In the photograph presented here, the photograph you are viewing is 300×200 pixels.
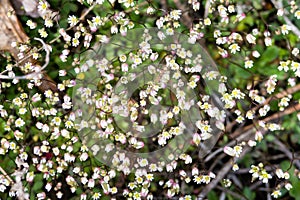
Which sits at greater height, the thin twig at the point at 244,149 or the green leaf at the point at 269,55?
the green leaf at the point at 269,55

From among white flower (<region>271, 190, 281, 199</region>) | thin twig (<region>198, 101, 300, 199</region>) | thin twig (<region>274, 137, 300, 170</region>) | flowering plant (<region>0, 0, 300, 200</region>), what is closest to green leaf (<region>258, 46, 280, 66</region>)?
flowering plant (<region>0, 0, 300, 200</region>)

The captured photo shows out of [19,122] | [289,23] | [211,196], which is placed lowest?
[211,196]

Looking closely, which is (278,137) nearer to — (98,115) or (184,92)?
(184,92)

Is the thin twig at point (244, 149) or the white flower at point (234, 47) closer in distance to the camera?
the white flower at point (234, 47)

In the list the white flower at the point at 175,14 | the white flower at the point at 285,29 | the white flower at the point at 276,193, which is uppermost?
the white flower at the point at 175,14

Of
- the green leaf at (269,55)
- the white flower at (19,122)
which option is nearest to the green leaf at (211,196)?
the green leaf at (269,55)

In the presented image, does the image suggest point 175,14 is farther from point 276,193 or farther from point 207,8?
point 276,193

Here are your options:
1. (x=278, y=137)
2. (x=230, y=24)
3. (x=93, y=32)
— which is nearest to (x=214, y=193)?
(x=278, y=137)

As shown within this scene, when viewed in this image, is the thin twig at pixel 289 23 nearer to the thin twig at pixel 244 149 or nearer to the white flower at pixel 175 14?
the thin twig at pixel 244 149

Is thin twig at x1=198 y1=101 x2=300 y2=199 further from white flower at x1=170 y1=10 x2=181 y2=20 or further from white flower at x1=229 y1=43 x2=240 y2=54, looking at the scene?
white flower at x1=170 y1=10 x2=181 y2=20

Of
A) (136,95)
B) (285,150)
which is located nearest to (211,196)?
(285,150)

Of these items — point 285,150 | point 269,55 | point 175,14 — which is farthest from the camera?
point 285,150
